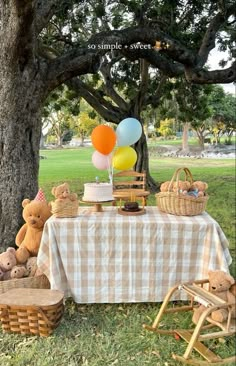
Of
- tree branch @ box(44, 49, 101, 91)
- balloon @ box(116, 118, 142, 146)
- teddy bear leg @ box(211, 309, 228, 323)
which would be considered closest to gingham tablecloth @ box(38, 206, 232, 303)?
teddy bear leg @ box(211, 309, 228, 323)

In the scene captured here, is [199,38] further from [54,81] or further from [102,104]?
[54,81]

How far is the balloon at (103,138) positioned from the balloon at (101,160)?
7cm

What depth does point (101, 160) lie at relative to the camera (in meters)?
2.96

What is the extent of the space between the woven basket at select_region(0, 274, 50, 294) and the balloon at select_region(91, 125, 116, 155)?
101 cm

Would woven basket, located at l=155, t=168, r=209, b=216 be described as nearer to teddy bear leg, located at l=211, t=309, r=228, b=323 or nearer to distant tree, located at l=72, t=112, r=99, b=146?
teddy bear leg, located at l=211, t=309, r=228, b=323

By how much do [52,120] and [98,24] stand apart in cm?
488

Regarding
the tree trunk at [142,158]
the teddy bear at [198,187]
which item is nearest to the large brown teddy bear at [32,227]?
the teddy bear at [198,187]

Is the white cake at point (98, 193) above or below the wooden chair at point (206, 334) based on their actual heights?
above

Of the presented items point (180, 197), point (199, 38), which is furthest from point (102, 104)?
point (180, 197)

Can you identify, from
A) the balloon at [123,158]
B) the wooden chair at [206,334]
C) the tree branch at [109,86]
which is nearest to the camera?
the wooden chair at [206,334]

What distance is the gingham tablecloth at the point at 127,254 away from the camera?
2.46 meters

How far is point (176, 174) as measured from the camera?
2.60 m

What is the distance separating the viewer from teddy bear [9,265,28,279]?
2661 mm

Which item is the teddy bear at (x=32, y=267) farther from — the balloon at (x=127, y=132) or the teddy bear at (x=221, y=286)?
the teddy bear at (x=221, y=286)
